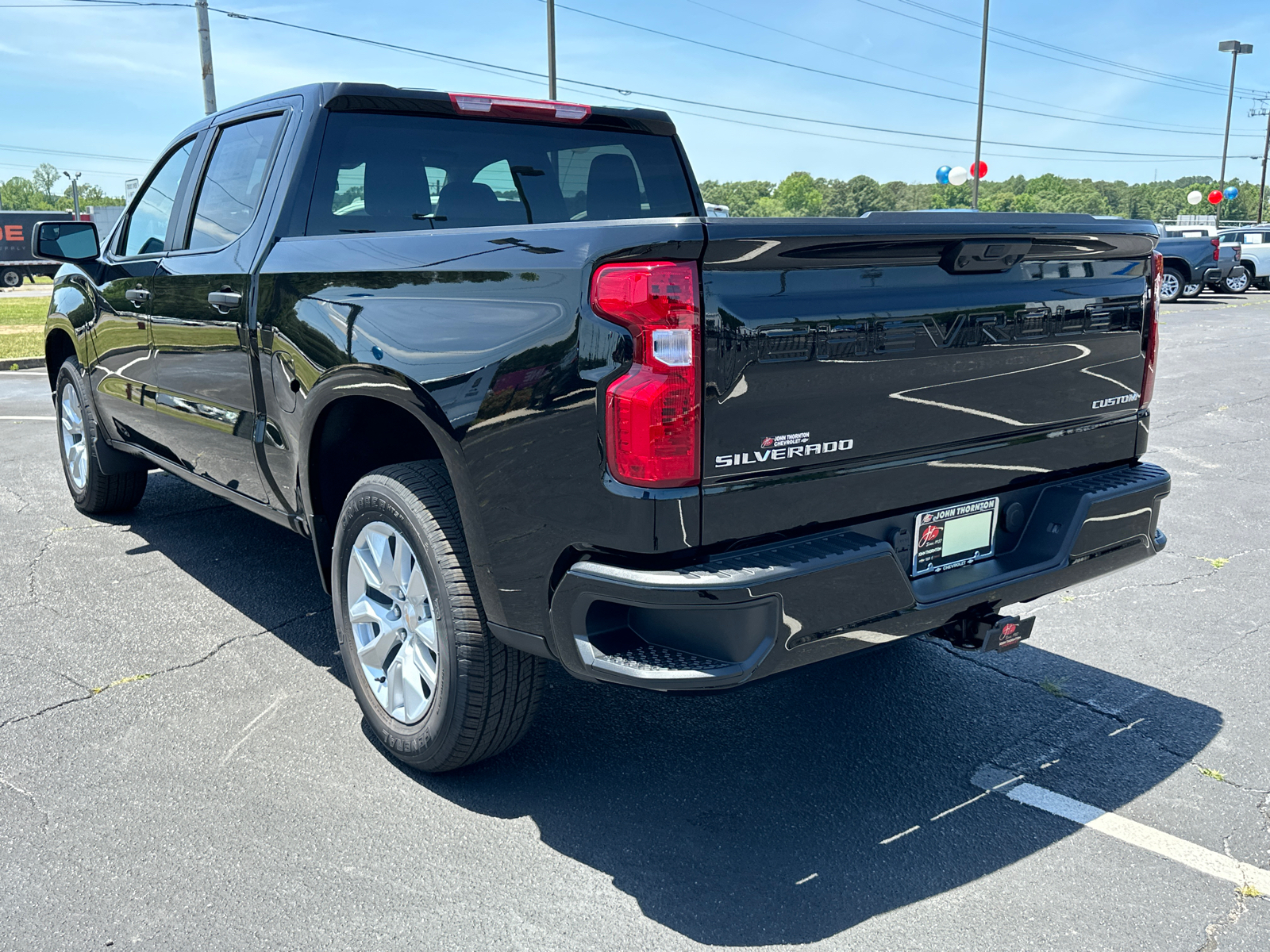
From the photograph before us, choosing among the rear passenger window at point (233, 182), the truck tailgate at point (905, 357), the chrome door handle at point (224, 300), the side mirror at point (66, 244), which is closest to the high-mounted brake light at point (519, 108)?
the rear passenger window at point (233, 182)

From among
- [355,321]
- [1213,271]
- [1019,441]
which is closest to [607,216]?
[355,321]

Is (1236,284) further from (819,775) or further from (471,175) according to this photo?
(819,775)

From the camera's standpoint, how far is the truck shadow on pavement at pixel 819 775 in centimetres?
270

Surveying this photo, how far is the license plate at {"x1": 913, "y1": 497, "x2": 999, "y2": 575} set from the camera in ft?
9.35

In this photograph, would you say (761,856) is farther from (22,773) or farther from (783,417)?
(22,773)

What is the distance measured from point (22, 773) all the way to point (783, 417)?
255cm

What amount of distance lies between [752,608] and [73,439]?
5.34 meters

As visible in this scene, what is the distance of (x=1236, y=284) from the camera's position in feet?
88.0

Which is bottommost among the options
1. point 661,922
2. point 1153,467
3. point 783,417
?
point 661,922

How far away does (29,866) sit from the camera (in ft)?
9.05

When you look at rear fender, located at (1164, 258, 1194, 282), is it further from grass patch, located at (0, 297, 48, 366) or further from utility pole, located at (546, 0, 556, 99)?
grass patch, located at (0, 297, 48, 366)

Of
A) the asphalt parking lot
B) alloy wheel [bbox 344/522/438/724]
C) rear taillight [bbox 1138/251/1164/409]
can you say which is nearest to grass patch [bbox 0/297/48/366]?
the asphalt parking lot

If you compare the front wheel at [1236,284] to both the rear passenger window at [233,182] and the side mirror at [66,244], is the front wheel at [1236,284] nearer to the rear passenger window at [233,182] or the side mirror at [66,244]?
the side mirror at [66,244]

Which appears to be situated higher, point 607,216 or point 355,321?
point 607,216
